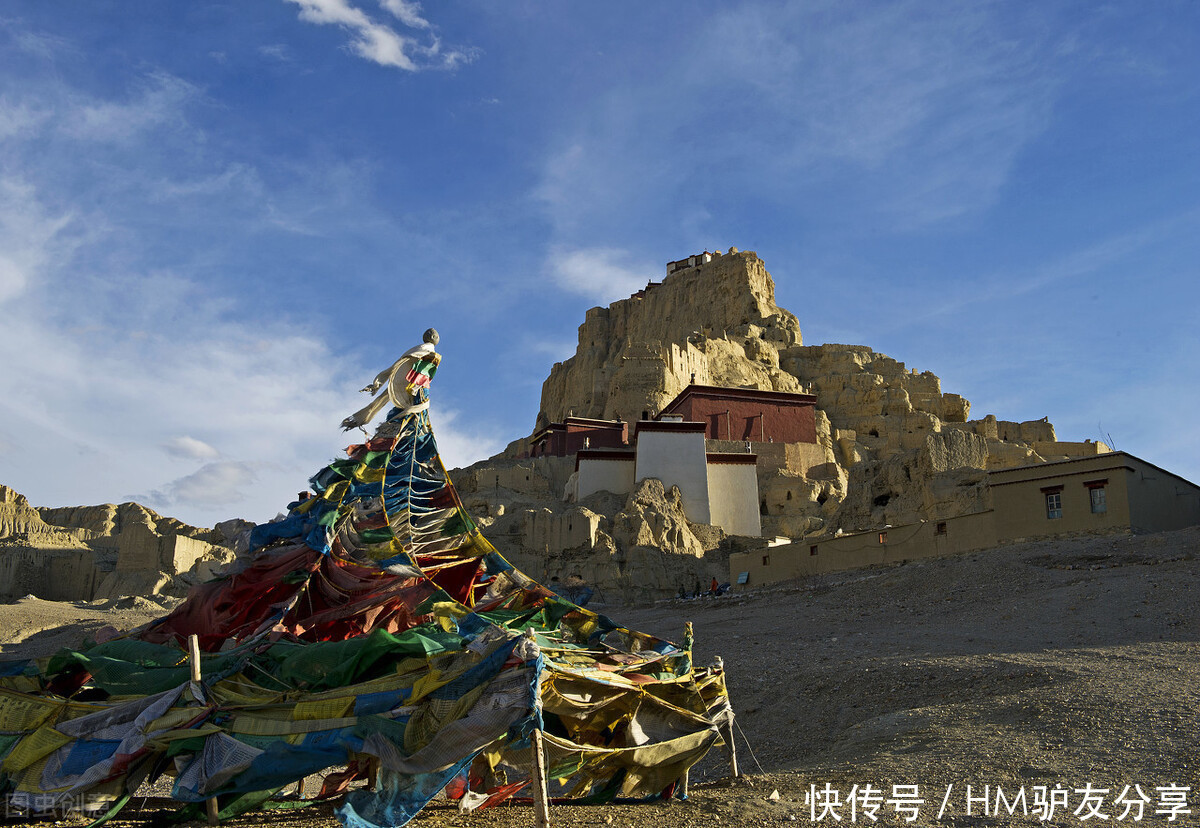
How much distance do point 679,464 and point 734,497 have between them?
9.43ft

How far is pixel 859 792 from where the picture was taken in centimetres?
984

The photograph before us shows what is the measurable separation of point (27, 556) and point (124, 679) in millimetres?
33513

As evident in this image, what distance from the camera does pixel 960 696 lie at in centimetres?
1361

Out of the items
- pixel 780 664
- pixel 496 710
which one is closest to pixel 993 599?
pixel 780 664

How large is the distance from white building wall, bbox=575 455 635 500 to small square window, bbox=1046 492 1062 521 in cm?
1993

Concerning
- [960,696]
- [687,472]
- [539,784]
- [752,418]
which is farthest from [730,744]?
[752,418]

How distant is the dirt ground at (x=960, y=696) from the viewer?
9398mm

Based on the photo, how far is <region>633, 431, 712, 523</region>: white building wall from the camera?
39.0 meters

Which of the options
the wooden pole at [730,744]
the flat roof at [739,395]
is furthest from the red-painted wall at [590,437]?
the wooden pole at [730,744]

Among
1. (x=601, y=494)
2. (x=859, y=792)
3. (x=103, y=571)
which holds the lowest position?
(x=859, y=792)

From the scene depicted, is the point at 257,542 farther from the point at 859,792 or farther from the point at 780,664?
the point at 780,664

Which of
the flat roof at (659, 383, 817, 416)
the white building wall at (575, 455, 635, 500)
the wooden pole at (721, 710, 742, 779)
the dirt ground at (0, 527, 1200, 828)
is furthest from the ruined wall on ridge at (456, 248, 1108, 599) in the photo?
the wooden pole at (721, 710, 742, 779)

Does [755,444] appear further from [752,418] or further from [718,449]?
[718,449]

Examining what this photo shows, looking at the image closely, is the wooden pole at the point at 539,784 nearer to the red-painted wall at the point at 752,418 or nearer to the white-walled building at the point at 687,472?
the white-walled building at the point at 687,472
